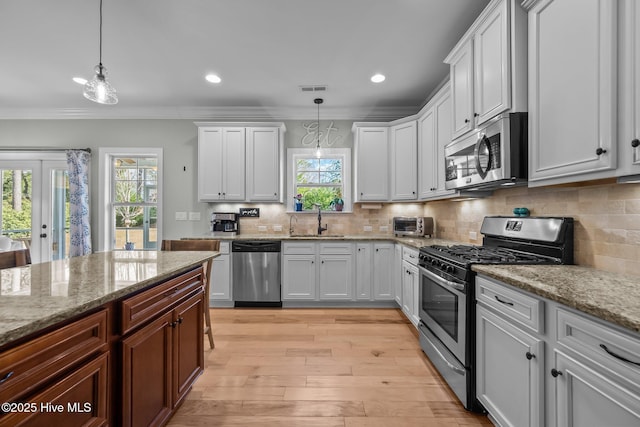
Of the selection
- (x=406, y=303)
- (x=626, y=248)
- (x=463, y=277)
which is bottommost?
(x=406, y=303)

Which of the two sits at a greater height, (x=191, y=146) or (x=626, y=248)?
(x=191, y=146)

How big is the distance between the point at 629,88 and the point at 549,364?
1.16m

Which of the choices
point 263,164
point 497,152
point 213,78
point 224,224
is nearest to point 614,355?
point 497,152

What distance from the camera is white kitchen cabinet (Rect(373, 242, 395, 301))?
3607 millimetres

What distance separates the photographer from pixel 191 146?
4.25 metres

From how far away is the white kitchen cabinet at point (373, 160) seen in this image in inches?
153

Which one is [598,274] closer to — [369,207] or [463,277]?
[463,277]

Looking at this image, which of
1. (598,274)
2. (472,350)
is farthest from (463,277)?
(598,274)

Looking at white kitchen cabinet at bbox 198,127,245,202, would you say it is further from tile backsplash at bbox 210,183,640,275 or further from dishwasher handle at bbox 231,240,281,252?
tile backsplash at bbox 210,183,640,275

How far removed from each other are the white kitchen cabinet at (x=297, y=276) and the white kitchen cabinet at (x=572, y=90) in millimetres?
2544

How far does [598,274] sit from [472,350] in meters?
Answer: 0.76

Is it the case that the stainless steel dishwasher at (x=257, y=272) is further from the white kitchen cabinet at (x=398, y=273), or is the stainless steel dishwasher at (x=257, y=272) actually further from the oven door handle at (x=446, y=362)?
the oven door handle at (x=446, y=362)

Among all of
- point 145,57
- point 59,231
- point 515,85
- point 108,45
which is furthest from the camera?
point 59,231

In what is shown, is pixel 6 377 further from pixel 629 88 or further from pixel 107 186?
pixel 107 186
